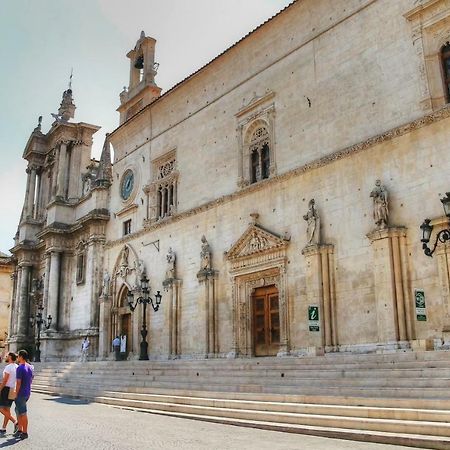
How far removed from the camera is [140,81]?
32688 millimetres

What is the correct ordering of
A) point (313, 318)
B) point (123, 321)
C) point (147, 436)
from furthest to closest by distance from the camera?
point (123, 321)
point (313, 318)
point (147, 436)

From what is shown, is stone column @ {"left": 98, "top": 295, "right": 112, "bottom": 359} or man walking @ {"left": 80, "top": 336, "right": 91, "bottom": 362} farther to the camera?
man walking @ {"left": 80, "top": 336, "right": 91, "bottom": 362}

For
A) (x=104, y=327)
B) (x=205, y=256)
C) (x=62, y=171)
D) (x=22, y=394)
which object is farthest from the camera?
(x=62, y=171)

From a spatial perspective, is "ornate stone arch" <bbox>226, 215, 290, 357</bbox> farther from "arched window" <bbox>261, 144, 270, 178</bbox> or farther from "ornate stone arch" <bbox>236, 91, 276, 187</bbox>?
"ornate stone arch" <bbox>236, 91, 276, 187</bbox>

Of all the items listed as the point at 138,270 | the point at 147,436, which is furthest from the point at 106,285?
the point at 147,436

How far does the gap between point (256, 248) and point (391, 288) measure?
245 inches

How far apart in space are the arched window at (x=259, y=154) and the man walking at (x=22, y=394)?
13.0 m

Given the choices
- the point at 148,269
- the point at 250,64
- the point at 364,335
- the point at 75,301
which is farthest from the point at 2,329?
the point at 364,335

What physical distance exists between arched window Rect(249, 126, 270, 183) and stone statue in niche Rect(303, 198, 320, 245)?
3.38m

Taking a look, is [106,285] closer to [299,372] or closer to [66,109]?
[66,109]

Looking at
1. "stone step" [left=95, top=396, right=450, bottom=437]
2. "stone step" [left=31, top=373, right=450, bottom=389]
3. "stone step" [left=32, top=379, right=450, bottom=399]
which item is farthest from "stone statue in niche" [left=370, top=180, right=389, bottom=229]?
"stone step" [left=95, top=396, right=450, bottom=437]

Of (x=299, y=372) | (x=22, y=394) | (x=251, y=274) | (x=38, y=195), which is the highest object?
(x=38, y=195)

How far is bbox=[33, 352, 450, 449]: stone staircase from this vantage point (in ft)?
30.3

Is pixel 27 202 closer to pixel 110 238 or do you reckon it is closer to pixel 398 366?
pixel 110 238
